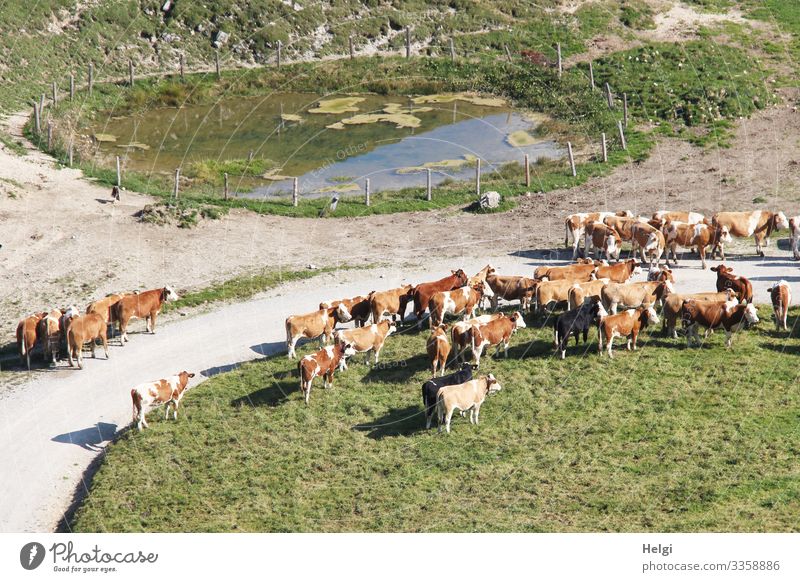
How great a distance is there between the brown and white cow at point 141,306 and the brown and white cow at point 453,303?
9.06m

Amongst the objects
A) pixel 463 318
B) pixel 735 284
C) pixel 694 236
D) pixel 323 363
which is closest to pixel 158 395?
pixel 323 363

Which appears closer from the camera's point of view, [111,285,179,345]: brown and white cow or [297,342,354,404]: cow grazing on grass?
[297,342,354,404]: cow grazing on grass

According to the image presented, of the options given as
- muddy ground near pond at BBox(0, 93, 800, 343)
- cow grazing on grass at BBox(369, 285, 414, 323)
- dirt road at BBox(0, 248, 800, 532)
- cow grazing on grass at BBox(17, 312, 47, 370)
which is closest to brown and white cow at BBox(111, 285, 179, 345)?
dirt road at BBox(0, 248, 800, 532)

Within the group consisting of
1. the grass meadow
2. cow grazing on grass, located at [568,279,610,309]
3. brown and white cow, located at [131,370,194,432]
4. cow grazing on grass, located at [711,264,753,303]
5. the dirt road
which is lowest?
the dirt road

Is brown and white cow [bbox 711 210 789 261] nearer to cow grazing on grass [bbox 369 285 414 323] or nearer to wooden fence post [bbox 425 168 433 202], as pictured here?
wooden fence post [bbox 425 168 433 202]

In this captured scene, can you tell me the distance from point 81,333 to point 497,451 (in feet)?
45.2

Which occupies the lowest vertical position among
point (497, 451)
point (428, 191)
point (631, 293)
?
point (497, 451)

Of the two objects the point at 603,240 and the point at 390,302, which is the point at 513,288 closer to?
the point at 390,302

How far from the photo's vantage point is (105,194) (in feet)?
160

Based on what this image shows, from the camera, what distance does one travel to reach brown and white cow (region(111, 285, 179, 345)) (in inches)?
1396

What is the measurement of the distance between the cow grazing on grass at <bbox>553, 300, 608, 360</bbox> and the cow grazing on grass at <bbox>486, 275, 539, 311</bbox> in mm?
2994

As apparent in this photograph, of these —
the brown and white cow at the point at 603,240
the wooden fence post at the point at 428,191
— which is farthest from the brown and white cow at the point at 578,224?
the wooden fence post at the point at 428,191

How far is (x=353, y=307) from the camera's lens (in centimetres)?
3466

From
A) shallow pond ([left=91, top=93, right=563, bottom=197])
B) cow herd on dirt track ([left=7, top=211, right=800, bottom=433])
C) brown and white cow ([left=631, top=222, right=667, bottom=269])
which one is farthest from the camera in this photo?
shallow pond ([left=91, top=93, right=563, bottom=197])
